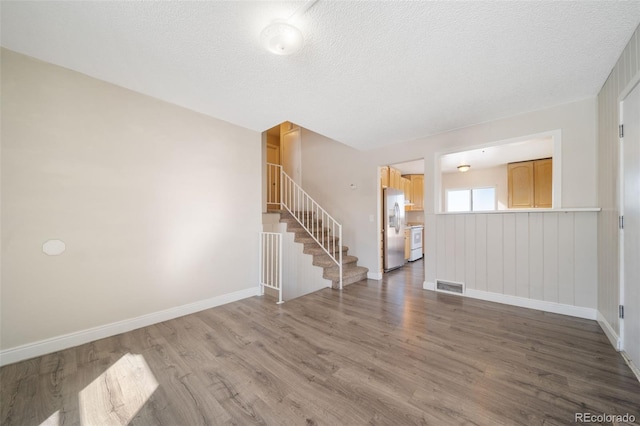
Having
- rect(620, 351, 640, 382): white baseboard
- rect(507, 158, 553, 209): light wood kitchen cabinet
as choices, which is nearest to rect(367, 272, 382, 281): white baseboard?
rect(620, 351, 640, 382): white baseboard

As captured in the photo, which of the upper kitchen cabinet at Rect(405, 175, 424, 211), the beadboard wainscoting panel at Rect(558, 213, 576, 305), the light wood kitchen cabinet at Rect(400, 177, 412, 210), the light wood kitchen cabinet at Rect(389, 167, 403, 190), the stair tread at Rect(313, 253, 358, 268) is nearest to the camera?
the beadboard wainscoting panel at Rect(558, 213, 576, 305)

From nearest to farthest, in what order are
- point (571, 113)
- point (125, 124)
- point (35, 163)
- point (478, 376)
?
1. point (478, 376)
2. point (35, 163)
3. point (125, 124)
4. point (571, 113)

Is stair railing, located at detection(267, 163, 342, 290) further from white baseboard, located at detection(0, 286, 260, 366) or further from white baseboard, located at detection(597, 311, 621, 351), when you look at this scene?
white baseboard, located at detection(597, 311, 621, 351)

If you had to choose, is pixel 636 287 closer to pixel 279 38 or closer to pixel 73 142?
pixel 279 38

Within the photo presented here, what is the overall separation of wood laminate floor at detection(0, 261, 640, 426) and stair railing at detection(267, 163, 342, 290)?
75.2 inches

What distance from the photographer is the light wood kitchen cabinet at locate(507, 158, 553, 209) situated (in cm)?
503

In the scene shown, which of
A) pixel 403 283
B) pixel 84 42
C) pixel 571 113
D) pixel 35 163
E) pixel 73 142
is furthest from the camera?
pixel 403 283

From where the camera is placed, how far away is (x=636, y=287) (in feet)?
5.41

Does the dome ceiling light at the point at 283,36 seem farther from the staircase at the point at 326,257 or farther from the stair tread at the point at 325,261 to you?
the stair tread at the point at 325,261

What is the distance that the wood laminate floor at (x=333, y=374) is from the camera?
1.33 metres

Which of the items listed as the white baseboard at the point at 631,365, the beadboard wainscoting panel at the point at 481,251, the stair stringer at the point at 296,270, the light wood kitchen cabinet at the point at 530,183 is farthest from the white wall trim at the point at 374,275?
the light wood kitchen cabinet at the point at 530,183

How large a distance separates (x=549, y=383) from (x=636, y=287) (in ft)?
3.08

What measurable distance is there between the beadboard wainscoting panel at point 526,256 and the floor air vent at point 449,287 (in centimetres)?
7

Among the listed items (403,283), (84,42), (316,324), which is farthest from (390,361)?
(84,42)
